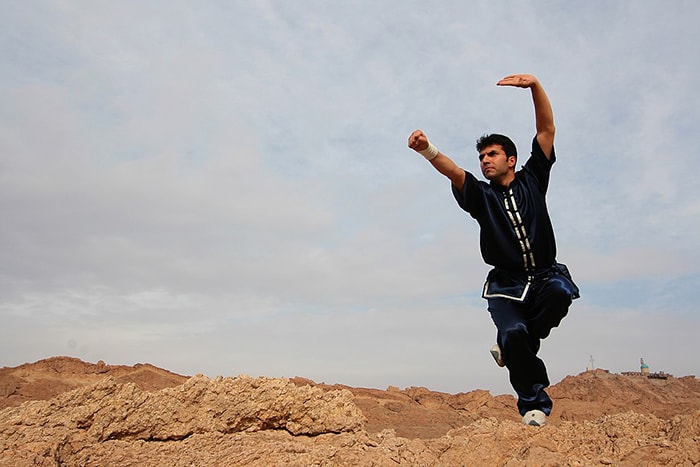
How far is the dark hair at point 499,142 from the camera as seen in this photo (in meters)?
4.09

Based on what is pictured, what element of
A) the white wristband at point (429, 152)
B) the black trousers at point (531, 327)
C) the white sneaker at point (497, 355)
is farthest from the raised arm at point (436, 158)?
the white sneaker at point (497, 355)

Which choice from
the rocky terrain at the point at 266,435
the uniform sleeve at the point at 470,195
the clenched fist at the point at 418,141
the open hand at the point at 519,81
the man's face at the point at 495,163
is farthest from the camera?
the man's face at the point at 495,163

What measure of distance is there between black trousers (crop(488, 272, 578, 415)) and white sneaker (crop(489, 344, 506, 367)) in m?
0.04

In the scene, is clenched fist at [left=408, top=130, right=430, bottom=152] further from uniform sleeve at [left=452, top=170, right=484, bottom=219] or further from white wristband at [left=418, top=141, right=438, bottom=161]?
uniform sleeve at [left=452, top=170, right=484, bottom=219]

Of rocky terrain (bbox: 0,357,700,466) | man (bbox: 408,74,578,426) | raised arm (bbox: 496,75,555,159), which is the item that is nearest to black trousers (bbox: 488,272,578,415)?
man (bbox: 408,74,578,426)

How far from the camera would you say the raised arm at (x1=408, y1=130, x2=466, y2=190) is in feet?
11.5

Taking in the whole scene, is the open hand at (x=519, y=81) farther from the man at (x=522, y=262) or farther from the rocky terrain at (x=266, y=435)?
the rocky terrain at (x=266, y=435)

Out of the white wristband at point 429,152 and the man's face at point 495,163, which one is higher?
the man's face at point 495,163

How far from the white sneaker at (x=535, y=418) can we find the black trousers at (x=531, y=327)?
0.28 feet

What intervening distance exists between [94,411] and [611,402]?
50.1 ft

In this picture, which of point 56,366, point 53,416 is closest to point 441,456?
point 53,416

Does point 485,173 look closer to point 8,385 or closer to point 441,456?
point 441,456

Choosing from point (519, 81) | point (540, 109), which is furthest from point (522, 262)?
point (519, 81)

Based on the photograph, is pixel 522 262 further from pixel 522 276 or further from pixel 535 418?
pixel 535 418
